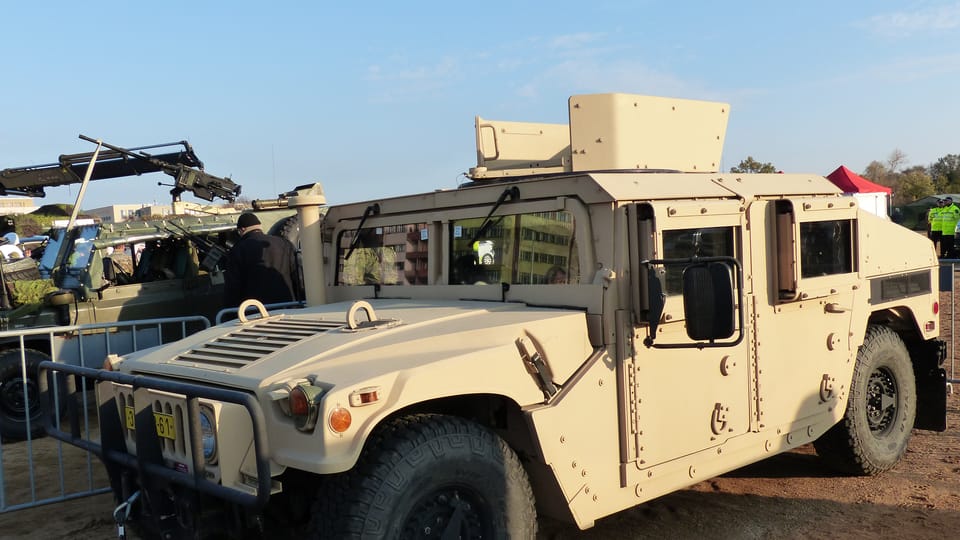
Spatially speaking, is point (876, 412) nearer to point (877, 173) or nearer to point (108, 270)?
point (108, 270)

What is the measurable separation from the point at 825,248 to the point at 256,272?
378 cm

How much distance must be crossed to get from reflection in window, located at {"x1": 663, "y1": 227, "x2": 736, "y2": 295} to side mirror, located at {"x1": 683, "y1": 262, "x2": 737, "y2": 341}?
414 millimetres

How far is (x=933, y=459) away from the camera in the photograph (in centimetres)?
541

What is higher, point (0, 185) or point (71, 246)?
point (0, 185)

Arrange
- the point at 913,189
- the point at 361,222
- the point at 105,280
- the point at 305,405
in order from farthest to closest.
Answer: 1. the point at 913,189
2. the point at 105,280
3. the point at 361,222
4. the point at 305,405

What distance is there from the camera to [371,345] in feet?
10.2

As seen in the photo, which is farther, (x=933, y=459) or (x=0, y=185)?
(x=0, y=185)

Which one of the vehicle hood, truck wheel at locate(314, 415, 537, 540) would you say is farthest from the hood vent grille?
truck wheel at locate(314, 415, 537, 540)

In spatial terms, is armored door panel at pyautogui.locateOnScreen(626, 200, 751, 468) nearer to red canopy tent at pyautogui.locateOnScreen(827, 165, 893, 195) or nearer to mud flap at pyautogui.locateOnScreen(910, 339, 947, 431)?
mud flap at pyautogui.locateOnScreen(910, 339, 947, 431)

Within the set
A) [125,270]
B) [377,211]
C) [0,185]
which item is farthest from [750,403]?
[0,185]

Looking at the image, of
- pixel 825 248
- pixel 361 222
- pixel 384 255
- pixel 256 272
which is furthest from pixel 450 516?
pixel 256 272

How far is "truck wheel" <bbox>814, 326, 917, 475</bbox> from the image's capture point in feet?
15.8

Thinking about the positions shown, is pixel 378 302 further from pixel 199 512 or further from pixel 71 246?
pixel 71 246

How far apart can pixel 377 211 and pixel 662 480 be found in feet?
6.99
